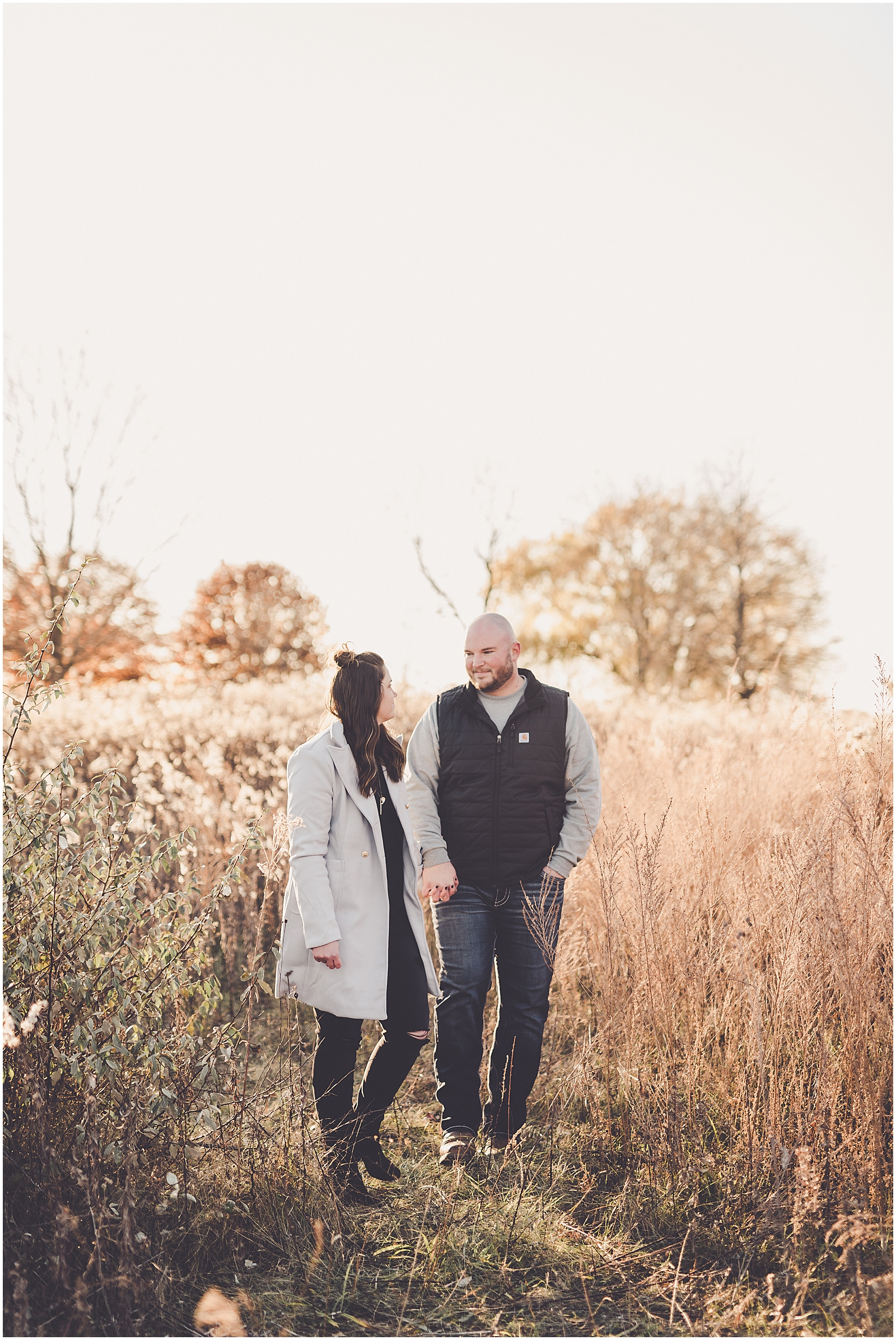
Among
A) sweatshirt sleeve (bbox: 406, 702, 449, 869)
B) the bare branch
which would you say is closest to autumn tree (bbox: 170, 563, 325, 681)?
the bare branch

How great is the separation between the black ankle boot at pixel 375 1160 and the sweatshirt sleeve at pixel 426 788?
3.28ft

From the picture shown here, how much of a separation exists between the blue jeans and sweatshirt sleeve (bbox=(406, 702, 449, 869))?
0.68ft

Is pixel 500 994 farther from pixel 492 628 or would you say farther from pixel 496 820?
pixel 492 628

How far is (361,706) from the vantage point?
3258mm

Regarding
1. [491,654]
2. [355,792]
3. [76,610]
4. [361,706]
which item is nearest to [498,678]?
[491,654]

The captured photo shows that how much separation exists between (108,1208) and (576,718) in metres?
2.35

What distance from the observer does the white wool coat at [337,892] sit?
3.04 m

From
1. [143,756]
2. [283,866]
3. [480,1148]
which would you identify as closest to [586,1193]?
[480,1148]

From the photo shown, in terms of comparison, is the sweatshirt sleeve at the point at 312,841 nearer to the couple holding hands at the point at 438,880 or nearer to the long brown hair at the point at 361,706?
the couple holding hands at the point at 438,880

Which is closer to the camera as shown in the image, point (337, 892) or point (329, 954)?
point (329, 954)

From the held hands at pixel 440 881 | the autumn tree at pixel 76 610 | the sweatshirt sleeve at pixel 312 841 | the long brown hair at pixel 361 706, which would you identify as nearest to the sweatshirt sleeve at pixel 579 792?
the held hands at pixel 440 881

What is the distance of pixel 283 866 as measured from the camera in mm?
5648

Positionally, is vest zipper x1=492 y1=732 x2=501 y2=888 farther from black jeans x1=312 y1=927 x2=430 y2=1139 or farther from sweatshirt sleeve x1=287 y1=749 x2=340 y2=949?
sweatshirt sleeve x1=287 y1=749 x2=340 y2=949

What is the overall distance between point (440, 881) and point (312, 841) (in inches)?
27.3
